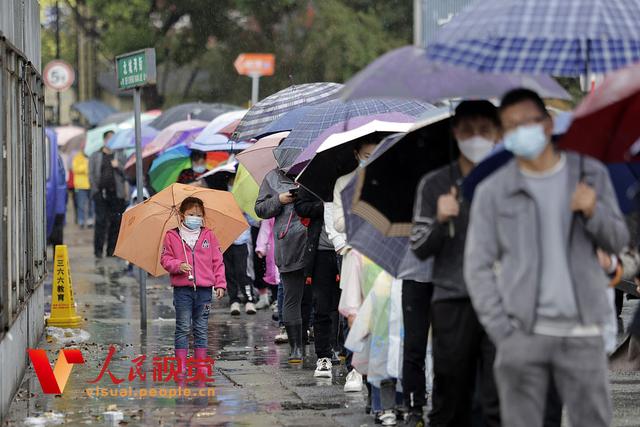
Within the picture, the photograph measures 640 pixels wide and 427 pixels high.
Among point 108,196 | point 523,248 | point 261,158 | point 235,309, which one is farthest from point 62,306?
point 523,248

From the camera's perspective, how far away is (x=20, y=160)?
11.6 m

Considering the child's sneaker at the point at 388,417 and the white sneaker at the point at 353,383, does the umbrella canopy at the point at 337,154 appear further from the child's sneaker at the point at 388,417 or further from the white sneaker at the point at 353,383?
the child's sneaker at the point at 388,417

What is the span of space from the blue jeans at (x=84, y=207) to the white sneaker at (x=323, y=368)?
22240mm

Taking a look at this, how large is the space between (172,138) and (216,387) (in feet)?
37.4

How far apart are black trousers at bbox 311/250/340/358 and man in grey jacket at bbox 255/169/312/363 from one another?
52cm

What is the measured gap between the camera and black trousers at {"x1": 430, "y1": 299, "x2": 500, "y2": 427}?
711cm

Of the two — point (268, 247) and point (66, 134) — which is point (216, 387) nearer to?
point (268, 247)

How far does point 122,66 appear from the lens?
15406 mm

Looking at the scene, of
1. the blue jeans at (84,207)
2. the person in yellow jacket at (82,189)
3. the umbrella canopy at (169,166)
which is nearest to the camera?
the umbrella canopy at (169,166)

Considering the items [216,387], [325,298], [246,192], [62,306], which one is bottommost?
[216,387]

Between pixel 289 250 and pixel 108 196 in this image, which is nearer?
pixel 289 250

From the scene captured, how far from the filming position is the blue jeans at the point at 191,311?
11555 mm

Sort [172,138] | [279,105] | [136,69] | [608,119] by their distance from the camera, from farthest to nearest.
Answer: [172,138], [136,69], [279,105], [608,119]

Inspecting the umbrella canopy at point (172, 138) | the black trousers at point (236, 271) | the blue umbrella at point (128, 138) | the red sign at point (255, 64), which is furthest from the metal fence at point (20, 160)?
the blue umbrella at point (128, 138)
